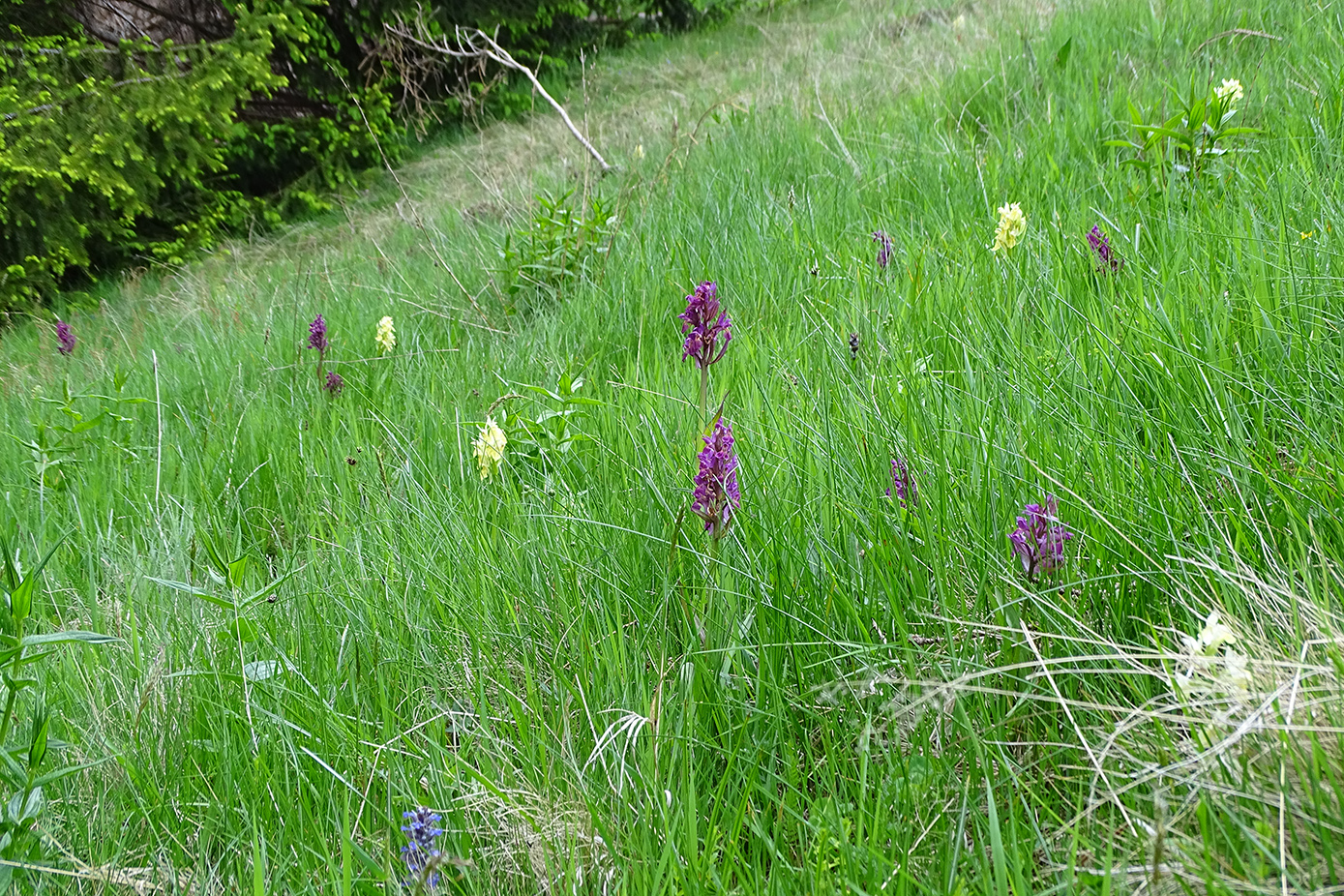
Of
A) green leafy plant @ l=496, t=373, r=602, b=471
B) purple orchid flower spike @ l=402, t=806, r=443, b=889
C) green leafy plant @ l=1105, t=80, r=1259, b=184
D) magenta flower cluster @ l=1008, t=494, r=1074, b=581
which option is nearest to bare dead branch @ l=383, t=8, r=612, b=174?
green leafy plant @ l=496, t=373, r=602, b=471

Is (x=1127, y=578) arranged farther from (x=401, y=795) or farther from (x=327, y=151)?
(x=327, y=151)

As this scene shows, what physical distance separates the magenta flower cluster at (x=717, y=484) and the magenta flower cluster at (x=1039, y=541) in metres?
0.43

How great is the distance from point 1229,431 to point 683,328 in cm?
179

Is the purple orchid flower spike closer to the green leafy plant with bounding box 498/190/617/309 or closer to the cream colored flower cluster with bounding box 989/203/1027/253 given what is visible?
the cream colored flower cluster with bounding box 989/203/1027/253

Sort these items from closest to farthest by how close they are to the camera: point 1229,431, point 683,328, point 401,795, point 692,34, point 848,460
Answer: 1. point 401,795
2. point 1229,431
3. point 848,460
4. point 683,328
5. point 692,34

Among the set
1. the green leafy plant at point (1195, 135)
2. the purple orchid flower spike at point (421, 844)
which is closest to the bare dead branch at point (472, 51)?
the green leafy plant at point (1195, 135)

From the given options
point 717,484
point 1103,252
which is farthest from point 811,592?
point 1103,252

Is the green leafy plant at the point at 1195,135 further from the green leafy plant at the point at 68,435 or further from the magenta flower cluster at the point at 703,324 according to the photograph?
the green leafy plant at the point at 68,435

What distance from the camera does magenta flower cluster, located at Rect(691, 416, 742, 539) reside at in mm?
1352

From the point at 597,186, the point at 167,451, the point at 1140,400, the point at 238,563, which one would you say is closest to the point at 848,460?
the point at 1140,400

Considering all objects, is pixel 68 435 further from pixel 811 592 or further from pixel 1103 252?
pixel 1103 252

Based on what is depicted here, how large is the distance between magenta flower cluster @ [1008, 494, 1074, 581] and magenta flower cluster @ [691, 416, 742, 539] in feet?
1.43

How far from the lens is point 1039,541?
1.19m

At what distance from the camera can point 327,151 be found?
30.1ft
